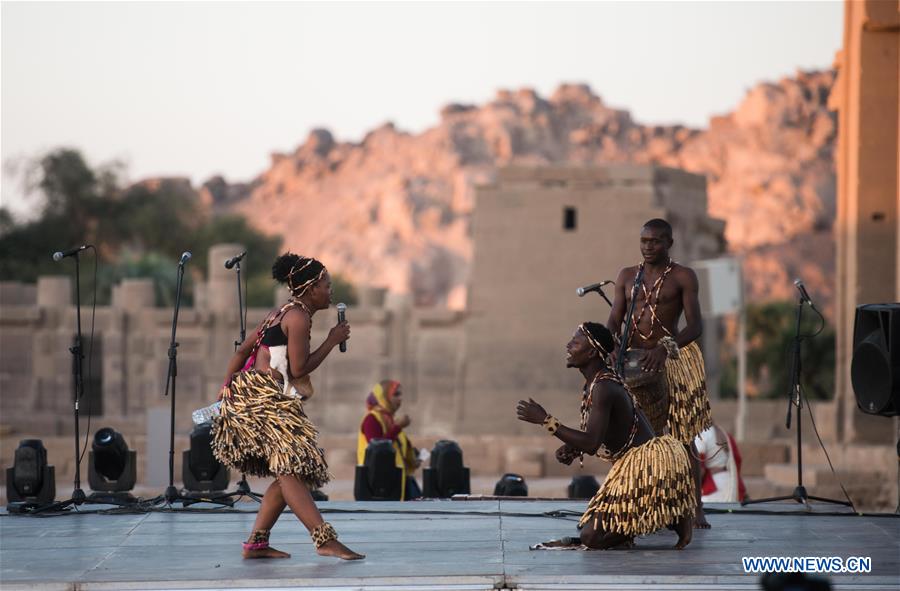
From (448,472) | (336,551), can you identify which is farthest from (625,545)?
(448,472)

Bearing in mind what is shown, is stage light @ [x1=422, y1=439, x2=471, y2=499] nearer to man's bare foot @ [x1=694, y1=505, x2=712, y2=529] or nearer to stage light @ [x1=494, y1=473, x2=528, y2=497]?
stage light @ [x1=494, y1=473, x2=528, y2=497]

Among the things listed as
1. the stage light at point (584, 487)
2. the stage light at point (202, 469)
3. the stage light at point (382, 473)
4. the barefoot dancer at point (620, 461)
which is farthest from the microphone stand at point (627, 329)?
the stage light at point (202, 469)

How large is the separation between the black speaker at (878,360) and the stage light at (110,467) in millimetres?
5562

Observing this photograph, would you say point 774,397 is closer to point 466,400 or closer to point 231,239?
point 466,400

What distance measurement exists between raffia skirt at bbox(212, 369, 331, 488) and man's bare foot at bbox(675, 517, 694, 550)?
78.9 inches

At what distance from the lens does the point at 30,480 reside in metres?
11.8

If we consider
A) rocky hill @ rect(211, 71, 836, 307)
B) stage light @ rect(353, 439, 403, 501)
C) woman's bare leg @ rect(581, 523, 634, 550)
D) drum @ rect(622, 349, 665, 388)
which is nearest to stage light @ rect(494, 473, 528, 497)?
stage light @ rect(353, 439, 403, 501)

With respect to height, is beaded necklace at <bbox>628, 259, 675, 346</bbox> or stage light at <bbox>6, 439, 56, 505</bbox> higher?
beaded necklace at <bbox>628, 259, 675, 346</bbox>

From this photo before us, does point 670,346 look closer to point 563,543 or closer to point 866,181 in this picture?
point 563,543

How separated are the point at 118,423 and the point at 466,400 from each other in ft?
26.1

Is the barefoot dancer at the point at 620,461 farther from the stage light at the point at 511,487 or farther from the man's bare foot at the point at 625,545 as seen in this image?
the stage light at the point at 511,487

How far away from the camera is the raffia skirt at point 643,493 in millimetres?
8969

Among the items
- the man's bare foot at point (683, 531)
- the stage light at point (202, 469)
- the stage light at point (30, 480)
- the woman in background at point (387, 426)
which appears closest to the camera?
the man's bare foot at point (683, 531)

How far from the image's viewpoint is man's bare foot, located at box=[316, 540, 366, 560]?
8719 millimetres
